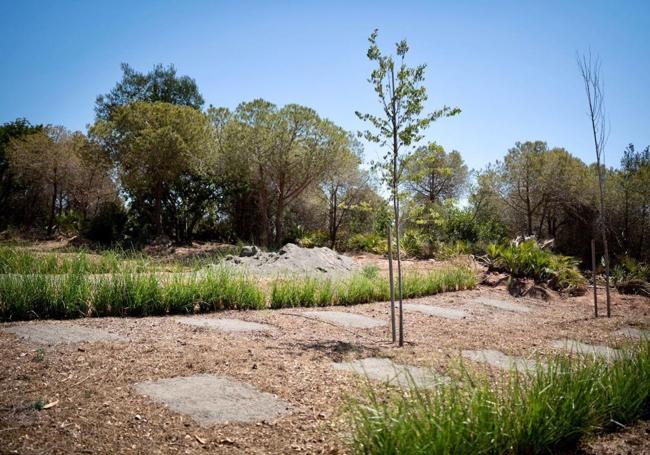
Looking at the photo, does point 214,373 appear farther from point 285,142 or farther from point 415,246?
point 285,142

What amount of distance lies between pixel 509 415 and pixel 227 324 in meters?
3.27

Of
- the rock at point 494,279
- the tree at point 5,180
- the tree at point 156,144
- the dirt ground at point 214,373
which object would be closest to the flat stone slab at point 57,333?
the dirt ground at point 214,373

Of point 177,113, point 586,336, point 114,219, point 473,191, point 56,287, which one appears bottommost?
point 586,336

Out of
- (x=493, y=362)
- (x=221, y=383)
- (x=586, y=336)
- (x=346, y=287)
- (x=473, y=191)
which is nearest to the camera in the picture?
(x=221, y=383)

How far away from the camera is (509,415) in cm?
178

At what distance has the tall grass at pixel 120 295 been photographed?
4266 millimetres

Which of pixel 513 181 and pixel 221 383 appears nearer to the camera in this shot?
pixel 221 383

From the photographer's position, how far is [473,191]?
2500 centimetres

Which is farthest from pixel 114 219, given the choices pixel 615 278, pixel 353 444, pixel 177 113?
pixel 353 444

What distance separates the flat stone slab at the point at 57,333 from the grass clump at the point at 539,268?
27.8 feet

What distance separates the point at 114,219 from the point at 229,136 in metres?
6.75

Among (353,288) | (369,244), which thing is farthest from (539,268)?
(369,244)

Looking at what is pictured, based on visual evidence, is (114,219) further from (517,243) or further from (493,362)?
(493,362)

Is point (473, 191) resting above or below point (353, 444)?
above
